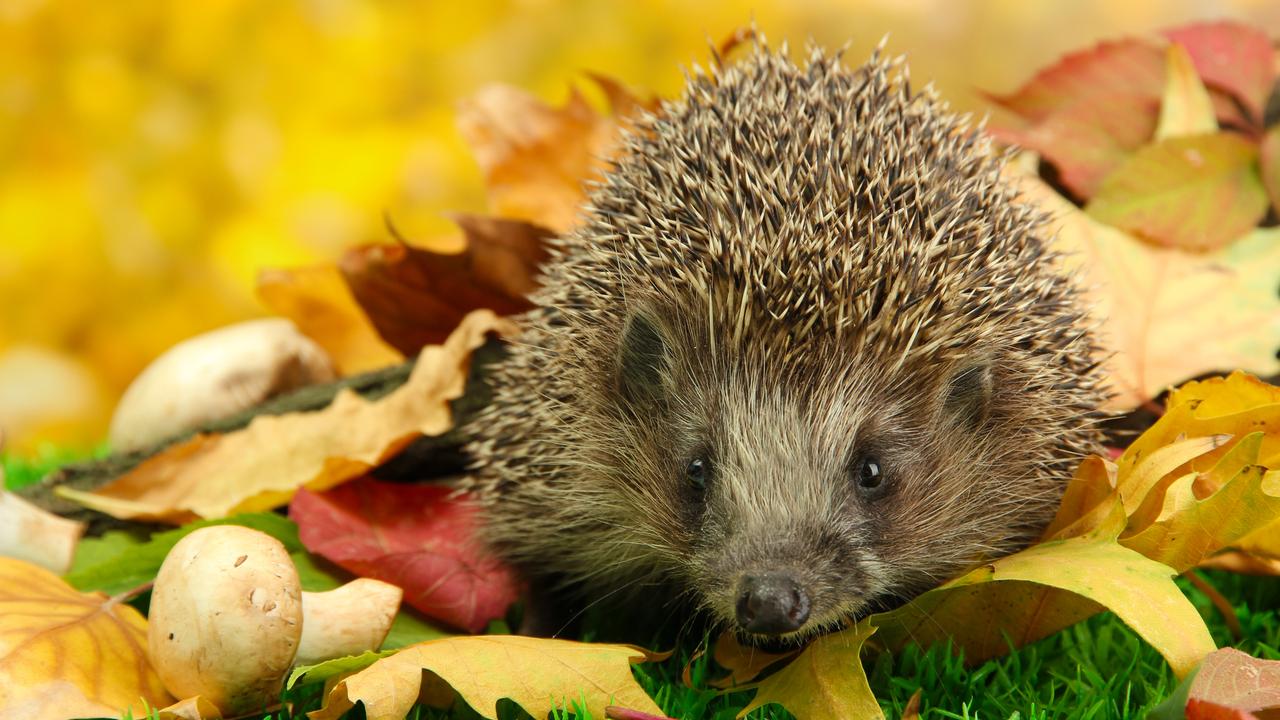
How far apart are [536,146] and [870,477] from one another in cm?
114

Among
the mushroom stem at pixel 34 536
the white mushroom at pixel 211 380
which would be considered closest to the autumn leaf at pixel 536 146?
the white mushroom at pixel 211 380

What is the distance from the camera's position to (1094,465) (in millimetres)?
1411

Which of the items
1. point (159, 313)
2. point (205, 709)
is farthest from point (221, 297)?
point (205, 709)

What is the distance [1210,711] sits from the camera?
43.3 inches

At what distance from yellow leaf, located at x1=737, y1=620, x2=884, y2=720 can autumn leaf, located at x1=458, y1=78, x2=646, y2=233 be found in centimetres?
108

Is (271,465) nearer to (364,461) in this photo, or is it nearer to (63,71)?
(364,461)

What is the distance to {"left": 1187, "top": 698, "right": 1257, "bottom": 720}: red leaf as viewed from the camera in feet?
3.54

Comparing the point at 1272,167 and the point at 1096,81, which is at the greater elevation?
the point at 1096,81

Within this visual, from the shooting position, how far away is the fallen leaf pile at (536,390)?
128 cm

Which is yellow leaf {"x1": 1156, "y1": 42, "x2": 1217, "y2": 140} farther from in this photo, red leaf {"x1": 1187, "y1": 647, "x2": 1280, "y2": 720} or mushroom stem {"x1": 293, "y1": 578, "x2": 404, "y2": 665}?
Answer: mushroom stem {"x1": 293, "y1": 578, "x2": 404, "y2": 665}

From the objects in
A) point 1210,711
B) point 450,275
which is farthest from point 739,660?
point 450,275

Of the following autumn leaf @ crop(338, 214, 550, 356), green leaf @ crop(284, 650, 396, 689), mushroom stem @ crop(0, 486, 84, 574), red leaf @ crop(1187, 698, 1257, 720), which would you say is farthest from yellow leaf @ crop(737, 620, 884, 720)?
mushroom stem @ crop(0, 486, 84, 574)

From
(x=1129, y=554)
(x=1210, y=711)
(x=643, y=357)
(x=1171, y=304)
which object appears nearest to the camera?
(x=1210, y=711)

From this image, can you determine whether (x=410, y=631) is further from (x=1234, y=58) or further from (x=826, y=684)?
(x=1234, y=58)
